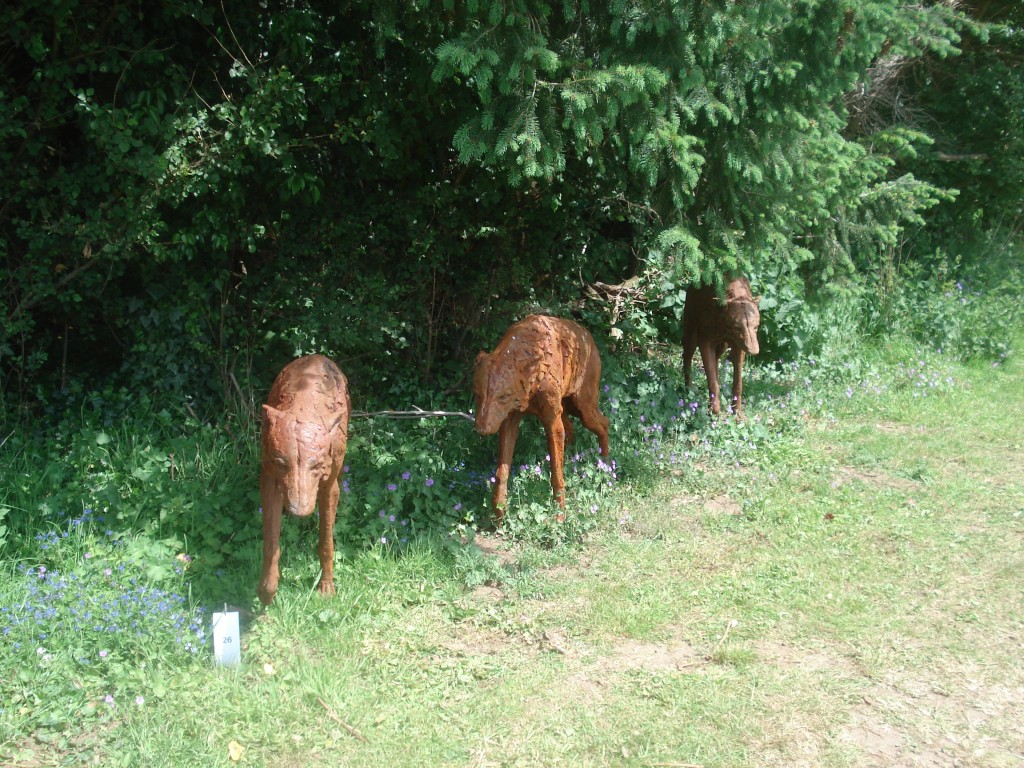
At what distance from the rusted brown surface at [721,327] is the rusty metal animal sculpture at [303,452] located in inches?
141

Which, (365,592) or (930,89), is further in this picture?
(930,89)

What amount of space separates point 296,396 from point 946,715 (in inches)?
140

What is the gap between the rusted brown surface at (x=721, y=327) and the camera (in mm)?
6926

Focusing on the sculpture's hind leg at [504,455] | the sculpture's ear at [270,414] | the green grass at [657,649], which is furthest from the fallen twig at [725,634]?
the sculpture's ear at [270,414]

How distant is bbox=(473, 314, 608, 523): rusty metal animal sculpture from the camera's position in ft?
17.2

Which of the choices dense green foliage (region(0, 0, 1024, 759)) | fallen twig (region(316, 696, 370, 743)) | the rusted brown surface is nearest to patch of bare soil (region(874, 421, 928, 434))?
dense green foliage (region(0, 0, 1024, 759))

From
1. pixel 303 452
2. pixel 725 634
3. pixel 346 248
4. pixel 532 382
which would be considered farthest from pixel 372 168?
pixel 725 634

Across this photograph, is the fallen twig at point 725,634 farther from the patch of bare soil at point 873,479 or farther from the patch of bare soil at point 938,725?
the patch of bare soil at point 873,479

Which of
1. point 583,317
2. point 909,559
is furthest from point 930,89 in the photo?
point 909,559

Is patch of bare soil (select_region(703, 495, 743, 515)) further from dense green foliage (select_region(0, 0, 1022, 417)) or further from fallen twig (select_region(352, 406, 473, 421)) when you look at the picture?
fallen twig (select_region(352, 406, 473, 421))

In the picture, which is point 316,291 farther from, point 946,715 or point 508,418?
point 946,715

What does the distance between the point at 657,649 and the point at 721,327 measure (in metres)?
3.36

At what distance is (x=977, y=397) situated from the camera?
8.41 meters

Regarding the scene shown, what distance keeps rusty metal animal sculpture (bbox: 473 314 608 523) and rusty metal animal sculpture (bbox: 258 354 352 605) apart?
942 mm
